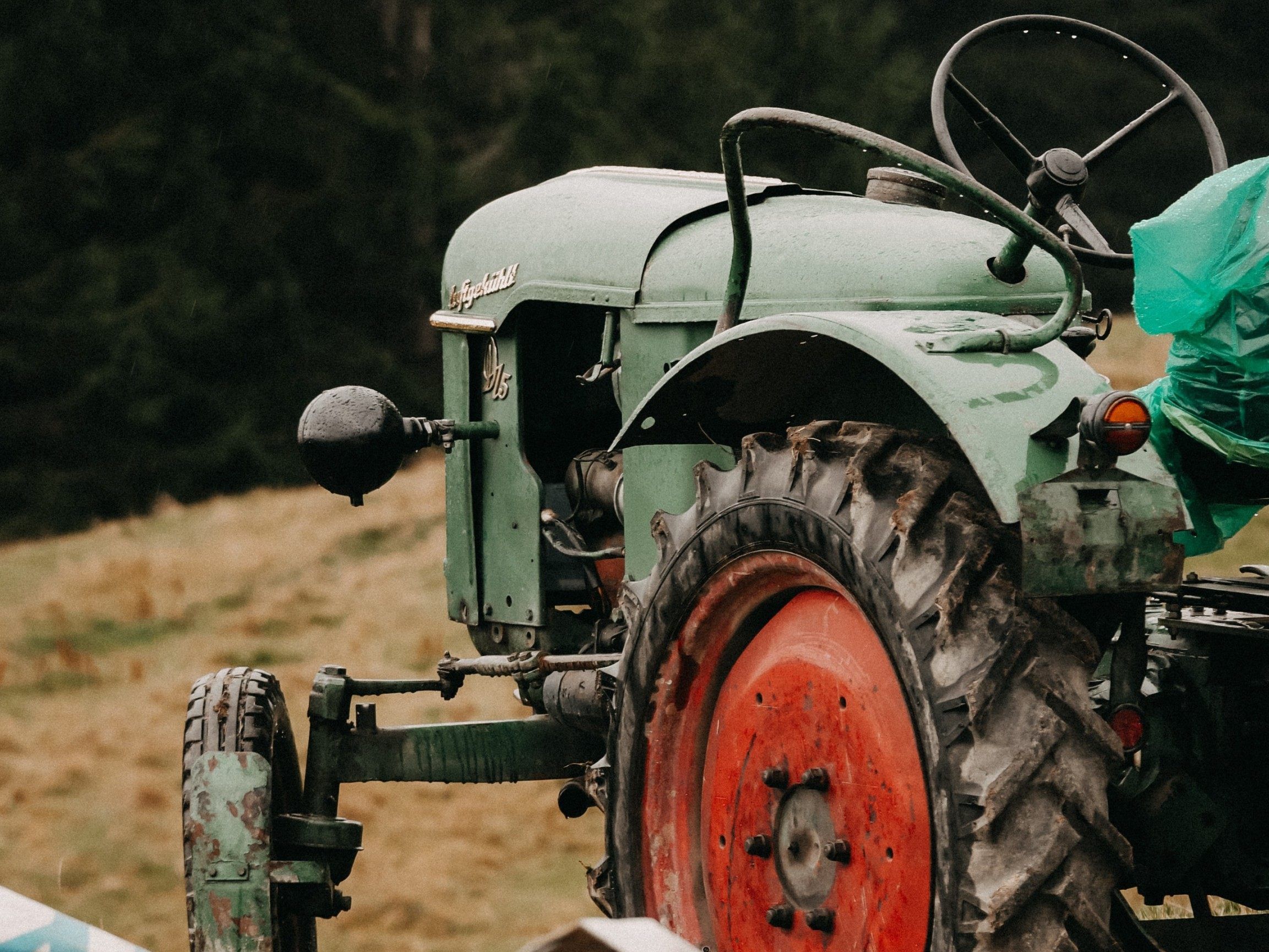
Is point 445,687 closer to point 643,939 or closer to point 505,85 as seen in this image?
point 643,939

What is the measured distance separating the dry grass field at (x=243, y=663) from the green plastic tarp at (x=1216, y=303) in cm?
265

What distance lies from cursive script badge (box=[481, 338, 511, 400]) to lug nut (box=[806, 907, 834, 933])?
74.4 inches

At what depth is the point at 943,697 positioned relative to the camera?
2039 millimetres

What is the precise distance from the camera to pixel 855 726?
2.27 m

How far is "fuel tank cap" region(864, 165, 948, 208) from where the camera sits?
3.49 meters

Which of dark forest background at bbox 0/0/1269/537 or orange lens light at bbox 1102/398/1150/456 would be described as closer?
orange lens light at bbox 1102/398/1150/456

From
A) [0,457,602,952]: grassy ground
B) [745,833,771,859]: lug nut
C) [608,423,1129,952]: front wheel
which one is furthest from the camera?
[0,457,602,952]: grassy ground

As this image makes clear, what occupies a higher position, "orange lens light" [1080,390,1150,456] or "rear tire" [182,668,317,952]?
"orange lens light" [1080,390,1150,456]

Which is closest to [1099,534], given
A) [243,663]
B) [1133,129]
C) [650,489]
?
[650,489]

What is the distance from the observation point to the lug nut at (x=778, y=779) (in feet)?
7.82

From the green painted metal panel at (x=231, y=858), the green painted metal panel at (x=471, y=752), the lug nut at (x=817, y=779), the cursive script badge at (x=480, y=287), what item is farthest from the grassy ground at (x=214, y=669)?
the lug nut at (x=817, y=779)

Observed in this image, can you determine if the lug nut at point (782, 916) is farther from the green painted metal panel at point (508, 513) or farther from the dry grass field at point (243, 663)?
the dry grass field at point (243, 663)

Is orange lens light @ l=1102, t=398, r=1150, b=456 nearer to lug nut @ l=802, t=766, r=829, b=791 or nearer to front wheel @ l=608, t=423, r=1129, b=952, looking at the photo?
front wheel @ l=608, t=423, r=1129, b=952

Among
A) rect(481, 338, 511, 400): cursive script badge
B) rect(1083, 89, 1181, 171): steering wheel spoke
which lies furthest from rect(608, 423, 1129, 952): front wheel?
rect(1083, 89, 1181, 171): steering wheel spoke
